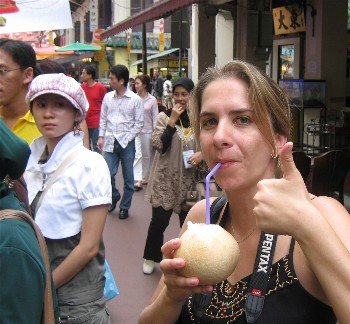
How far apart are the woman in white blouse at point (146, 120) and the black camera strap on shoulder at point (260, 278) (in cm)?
837

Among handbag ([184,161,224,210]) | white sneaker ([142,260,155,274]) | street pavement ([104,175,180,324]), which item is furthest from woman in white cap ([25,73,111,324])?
white sneaker ([142,260,155,274])

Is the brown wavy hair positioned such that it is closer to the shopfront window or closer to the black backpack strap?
the black backpack strap

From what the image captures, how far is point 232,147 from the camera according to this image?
1611mm

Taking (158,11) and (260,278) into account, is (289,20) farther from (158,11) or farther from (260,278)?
(260,278)

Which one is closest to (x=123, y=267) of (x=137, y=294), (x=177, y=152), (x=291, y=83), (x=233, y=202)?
(x=137, y=294)

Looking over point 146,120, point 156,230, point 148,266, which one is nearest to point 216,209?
point 156,230

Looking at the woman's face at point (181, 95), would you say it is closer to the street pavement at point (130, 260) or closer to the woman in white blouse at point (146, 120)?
the street pavement at point (130, 260)

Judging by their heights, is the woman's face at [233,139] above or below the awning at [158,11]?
below

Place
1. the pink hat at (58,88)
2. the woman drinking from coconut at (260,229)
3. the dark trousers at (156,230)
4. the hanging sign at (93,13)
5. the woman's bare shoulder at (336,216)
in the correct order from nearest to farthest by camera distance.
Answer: the woman drinking from coconut at (260,229) < the woman's bare shoulder at (336,216) < the pink hat at (58,88) < the dark trousers at (156,230) < the hanging sign at (93,13)

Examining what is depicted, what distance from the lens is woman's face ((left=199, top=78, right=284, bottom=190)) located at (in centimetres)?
161

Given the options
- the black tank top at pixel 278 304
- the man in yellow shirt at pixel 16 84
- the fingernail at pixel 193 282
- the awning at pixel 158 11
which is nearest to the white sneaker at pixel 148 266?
the man in yellow shirt at pixel 16 84

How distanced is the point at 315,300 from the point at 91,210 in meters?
1.28

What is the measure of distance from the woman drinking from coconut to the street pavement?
10.5 ft

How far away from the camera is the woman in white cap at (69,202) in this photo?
2455 mm
